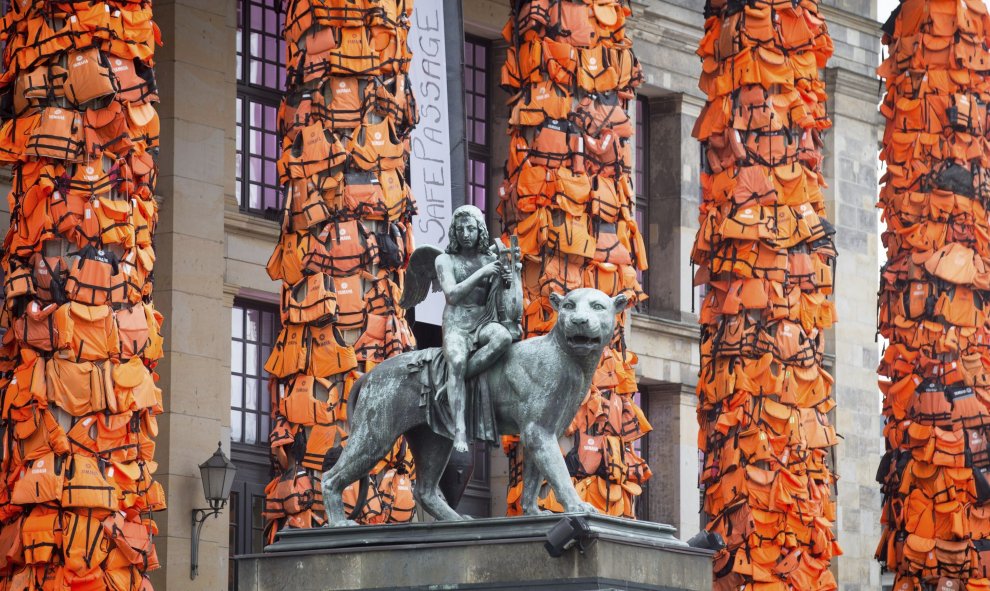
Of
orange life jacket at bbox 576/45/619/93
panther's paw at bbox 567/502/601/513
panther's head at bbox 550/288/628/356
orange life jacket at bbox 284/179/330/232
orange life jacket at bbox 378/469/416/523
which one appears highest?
orange life jacket at bbox 576/45/619/93

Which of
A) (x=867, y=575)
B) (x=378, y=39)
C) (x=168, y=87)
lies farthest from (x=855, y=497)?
(x=378, y=39)

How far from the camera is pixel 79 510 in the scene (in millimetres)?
22844

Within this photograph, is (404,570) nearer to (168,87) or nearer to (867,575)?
(168,87)

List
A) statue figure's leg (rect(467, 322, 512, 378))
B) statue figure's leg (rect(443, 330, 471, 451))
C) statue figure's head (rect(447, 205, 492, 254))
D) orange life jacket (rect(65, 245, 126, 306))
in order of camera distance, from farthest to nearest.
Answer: orange life jacket (rect(65, 245, 126, 306)) < statue figure's head (rect(447, 205, 492, 254)) < statue figure's leg (rect(467, 322, 512, 378)) < statue figure's leg (rect(443, 330, 471, 451))

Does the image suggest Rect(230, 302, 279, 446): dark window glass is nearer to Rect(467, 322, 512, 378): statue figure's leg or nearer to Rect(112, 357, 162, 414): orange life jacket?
Rect(112, 357, 162, 414): orange life jacket

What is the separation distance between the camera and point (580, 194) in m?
26.2

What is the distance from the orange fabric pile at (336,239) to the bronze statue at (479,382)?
189 inches

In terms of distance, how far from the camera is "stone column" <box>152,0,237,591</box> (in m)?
30.5

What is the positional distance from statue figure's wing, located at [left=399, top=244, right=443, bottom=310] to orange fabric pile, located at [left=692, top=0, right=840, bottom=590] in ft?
31.1

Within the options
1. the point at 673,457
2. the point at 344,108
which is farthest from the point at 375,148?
the point at 673,457

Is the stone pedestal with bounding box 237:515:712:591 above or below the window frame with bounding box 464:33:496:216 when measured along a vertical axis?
below

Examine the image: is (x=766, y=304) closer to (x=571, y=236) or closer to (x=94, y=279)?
(x=571, y=236)

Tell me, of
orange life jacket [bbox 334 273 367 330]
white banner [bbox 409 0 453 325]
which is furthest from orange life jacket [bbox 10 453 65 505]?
white banner [bbox 409 0 453 325]

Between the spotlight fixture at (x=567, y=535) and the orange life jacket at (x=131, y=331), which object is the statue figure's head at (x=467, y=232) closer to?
the spotlight fixture at (x=567, y=535)
